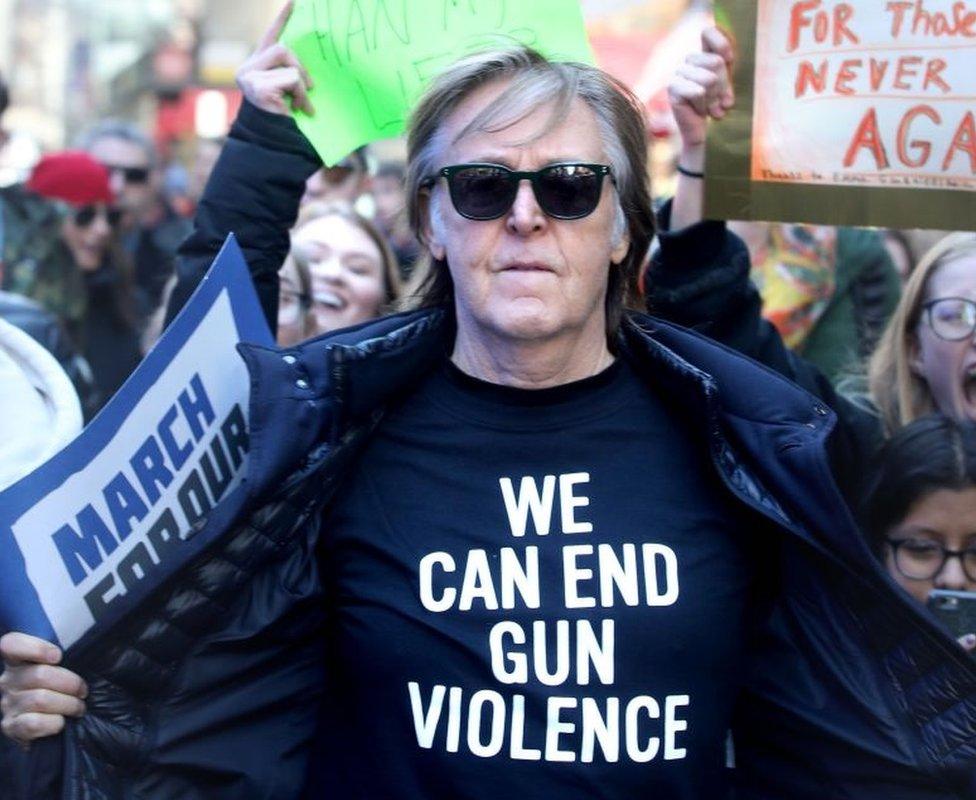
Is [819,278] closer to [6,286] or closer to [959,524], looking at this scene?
[959,524]

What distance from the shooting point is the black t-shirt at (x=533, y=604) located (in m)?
2.50

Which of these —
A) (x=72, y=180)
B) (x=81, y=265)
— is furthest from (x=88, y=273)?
(x=72, y=180)

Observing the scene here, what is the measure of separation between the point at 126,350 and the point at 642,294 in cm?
405

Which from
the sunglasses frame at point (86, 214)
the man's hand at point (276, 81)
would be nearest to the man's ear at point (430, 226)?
the man's hand at point (276, 81)

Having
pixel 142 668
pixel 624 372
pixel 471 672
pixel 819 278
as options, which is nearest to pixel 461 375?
pixel 624 372

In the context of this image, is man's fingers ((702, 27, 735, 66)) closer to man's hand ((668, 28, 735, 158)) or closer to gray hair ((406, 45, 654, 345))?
man's hand ((668, 28, 735, 158))

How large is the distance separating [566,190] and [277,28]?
93 cm

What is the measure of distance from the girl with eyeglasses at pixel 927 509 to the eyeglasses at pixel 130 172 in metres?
6.14

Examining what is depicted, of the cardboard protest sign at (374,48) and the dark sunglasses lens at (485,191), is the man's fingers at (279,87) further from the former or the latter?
the dark sunglasses lens at (485,191)

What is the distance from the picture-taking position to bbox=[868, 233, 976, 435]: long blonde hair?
3.43 metres

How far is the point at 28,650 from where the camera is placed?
2557mm

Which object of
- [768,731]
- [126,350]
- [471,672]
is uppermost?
[471,672]

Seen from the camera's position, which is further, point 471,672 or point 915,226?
point 915,226

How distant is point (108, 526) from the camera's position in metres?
2.67
